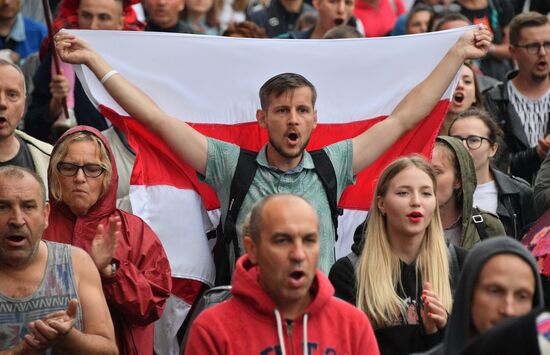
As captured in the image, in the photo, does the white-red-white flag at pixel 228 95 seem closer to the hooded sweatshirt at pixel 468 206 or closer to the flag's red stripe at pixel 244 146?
the flag's red stripe at pixel 244 146

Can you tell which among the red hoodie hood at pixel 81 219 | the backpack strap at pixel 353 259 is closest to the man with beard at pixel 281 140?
the backpack strap at pixel 353 259

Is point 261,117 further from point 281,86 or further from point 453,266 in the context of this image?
point 453,266

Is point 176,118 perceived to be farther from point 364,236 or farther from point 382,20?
point 382,20

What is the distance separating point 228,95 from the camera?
8.75 m

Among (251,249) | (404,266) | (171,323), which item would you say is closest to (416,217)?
(404,266)

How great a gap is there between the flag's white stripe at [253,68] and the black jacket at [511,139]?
1.38 meters

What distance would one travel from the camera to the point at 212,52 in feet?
28.8

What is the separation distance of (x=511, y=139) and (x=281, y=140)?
3194mm

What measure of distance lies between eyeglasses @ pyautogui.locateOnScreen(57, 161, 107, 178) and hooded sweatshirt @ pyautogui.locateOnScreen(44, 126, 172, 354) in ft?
0.24

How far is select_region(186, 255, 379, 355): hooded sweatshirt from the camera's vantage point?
598 centimetres

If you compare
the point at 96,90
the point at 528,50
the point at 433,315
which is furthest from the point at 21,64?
the point at 433,315

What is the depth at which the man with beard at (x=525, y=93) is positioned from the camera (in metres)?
10.4

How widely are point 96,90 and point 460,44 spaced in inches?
89.7

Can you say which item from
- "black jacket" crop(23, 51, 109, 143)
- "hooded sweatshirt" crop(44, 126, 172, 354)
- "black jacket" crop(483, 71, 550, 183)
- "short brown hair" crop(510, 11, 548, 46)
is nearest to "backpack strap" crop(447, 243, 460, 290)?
"hooded sweatshirt" crop(44, 126, 172, 354)
